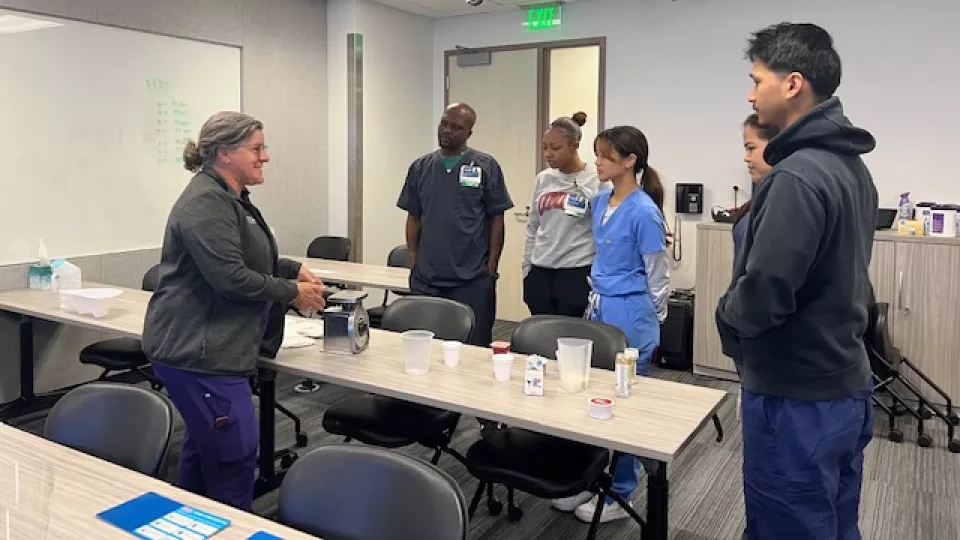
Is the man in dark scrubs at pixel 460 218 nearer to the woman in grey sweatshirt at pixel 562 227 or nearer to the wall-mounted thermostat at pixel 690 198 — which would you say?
the woman in grey sweatshirt at pixel 562 227

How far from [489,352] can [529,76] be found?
398 centimetres

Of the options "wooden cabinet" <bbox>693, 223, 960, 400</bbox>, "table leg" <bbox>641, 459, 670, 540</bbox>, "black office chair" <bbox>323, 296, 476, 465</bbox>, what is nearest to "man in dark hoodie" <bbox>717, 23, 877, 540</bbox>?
"table leg" <bbox>641, 459, 670, 540</bbox>

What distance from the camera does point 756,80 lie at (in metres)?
1.86

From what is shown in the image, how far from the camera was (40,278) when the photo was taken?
13.9 feet

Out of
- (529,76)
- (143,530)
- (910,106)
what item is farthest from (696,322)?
(143,530)

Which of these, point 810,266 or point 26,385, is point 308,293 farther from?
point 26,385

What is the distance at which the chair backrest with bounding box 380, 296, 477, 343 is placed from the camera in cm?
326

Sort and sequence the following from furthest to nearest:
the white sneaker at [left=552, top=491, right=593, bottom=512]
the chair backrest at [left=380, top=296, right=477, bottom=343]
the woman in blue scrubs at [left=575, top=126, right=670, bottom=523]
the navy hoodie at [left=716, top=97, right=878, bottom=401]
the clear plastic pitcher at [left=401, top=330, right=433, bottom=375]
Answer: the chair backrest at [left=380, top=296, right=477, bottom=343] < the white sneaker at [left=552, top=491, right=593, bottom=512] < the woman in blue scrubs at [left=575, top=126, right=670, bottom=523] < the clear plastic pitcher at [left=401, top=330, right=433, bottom=375] < the navy hoodie at [left=716, top=97, right=878, bottom=401]

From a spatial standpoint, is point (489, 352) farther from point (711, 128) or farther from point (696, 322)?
point (711, 128)

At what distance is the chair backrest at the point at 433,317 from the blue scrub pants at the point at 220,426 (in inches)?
37.2

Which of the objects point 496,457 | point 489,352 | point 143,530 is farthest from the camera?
point 489,352

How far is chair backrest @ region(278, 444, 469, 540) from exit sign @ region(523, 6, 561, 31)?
501cm

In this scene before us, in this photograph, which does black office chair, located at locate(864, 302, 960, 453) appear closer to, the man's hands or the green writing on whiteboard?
the man's hands

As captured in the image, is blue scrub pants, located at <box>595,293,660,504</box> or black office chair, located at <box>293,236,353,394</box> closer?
blue scrub pants, located at <box>595,293,660,504</box>
